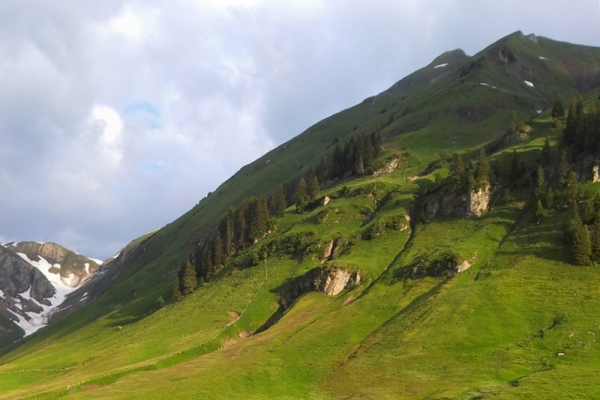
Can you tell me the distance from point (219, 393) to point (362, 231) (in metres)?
62.3

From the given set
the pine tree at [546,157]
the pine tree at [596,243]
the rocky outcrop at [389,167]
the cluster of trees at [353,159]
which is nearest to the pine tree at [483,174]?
the pine tree at [546,157]

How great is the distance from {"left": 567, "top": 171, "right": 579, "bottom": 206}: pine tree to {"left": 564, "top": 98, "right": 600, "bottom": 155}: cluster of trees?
36.3 ft

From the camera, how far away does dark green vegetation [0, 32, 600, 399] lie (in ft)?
179

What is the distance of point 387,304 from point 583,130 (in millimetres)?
62189

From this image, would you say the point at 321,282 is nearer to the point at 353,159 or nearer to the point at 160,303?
the point at 160,303

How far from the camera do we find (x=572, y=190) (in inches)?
3413

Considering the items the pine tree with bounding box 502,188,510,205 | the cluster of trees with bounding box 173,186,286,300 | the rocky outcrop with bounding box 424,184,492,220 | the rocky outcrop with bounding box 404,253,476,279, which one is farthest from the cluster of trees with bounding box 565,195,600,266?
the cluster of trees with bounding box 173,186,286,300

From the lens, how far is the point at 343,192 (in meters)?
136

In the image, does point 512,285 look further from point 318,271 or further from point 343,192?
point 343,192

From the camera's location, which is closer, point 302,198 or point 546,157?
point 546,157

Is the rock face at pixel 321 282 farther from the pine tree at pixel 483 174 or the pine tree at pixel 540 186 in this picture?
the pine tree at pixel 540 186

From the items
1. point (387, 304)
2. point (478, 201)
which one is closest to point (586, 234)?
point (478, 201)

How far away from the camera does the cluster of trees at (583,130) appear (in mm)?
96144

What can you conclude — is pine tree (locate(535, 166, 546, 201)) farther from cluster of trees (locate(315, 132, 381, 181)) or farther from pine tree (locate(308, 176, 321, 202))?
pine tree (locate(308, 176, 321, 202))
